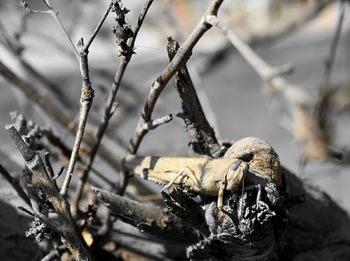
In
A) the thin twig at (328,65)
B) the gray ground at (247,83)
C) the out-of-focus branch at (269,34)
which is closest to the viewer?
the thin twig at (328,65)

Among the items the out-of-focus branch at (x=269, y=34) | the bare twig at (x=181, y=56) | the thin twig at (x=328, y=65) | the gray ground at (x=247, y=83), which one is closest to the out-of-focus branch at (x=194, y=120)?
the bare twig at (x=181, y=56)

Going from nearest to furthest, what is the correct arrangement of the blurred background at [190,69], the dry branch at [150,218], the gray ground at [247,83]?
the dry branch at [150,218], the blurred background at [190,69], the gray ground at [247,83]

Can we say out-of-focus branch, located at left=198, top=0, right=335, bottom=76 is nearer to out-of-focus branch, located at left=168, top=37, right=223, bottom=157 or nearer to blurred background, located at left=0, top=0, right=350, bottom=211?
blurred background, located at left=0, top=0, right=350, bottom=211

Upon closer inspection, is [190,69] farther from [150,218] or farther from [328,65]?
[150,218]

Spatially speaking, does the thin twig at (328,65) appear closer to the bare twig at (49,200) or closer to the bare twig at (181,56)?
the bare twig at (181,56)

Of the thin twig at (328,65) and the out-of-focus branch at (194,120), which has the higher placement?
the thin twig at (328,65)

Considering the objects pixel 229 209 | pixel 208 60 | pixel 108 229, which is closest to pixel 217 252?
pixel 229 209

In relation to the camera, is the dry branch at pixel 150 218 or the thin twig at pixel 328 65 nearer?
the dry branch at pixel 150 218

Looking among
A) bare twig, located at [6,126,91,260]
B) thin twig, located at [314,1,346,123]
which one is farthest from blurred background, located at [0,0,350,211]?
bare twig, located at [6,126,91,260]

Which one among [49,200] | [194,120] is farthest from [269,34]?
[49,200]

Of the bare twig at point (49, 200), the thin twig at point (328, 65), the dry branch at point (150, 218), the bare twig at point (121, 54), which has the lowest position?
the bare twig at point (49, 200)
